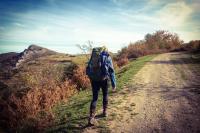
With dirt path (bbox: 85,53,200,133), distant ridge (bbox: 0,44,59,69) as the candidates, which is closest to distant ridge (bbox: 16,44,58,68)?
distant ridge (bbox: 0,44,59,69)

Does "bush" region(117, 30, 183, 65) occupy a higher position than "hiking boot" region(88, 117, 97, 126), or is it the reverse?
"bush" region(117, 30, 183, 65)

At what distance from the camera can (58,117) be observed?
29.5 feet

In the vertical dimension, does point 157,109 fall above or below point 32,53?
below

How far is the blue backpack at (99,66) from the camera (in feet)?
21.7

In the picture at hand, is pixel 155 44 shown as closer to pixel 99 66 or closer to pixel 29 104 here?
pixel 29 104

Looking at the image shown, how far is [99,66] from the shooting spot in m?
6.62

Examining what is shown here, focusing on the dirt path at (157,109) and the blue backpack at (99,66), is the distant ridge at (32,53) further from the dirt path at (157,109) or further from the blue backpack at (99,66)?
the blue backpack at (99,66)

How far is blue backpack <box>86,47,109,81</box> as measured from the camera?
261 inches

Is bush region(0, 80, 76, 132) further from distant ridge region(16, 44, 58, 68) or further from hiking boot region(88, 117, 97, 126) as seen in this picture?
distant ridge region(16, 44, 58, 68)

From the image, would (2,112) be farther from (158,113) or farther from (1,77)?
(158,113)

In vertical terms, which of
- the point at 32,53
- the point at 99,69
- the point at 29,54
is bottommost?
the point at 99,69

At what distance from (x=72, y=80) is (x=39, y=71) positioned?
333cm

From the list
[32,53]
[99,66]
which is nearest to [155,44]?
[32,53]

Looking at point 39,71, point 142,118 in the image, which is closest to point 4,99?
point 39,71
